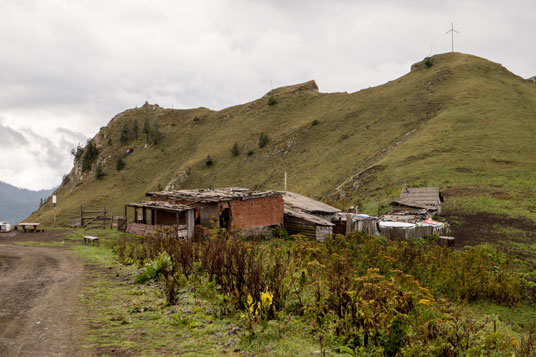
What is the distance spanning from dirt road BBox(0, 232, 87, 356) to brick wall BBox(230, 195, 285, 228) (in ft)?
36.4

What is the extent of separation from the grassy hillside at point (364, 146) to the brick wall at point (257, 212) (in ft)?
30.8

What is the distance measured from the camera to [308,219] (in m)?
26.1

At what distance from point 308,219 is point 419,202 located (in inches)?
375

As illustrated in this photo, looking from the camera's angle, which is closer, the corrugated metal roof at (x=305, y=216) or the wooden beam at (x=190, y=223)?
the wooden beam at (x=190, y=223)

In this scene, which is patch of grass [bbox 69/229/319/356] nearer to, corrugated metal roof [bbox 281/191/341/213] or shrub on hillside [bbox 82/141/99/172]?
corrugated metal roof [bbox 281/191/341/213]

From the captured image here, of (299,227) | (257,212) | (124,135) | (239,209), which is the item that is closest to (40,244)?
(239,209)

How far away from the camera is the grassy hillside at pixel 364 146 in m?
36.3

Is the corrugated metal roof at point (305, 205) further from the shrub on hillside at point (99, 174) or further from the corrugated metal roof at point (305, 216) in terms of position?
the shrub on hillside at point (99, 174)

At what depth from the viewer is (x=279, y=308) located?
24.5 ft

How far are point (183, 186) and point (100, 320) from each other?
2561 inches

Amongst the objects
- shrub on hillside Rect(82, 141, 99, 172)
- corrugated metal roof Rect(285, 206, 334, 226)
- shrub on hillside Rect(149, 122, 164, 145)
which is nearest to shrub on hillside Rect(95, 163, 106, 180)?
shrub on hillside Rect(82, 141, 99, 172)

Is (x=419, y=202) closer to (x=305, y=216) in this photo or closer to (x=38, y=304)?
(x=305, y=216)

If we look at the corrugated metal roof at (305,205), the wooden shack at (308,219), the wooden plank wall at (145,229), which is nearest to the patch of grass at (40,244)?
the wooden plank wall at (145,229)

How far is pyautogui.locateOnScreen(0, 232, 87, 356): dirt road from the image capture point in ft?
20.1
